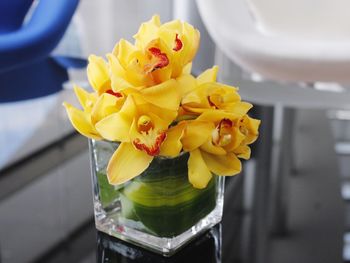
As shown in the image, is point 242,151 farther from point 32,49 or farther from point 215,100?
point 32,49

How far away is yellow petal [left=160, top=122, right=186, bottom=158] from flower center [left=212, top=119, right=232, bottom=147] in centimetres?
4

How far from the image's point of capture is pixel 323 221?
733mm

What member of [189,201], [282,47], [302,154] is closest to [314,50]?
[282,47]

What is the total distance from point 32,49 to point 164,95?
1.16 metres

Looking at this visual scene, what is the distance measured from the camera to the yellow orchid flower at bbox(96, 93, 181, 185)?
0.55m

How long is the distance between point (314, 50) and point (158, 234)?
1.15 metres

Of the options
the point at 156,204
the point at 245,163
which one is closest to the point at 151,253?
the point at 156,204

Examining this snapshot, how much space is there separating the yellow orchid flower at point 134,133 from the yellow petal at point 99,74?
0.20ft

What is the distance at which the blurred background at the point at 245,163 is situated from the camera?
2.17 ft

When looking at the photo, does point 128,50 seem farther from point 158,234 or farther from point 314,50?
point 314,50

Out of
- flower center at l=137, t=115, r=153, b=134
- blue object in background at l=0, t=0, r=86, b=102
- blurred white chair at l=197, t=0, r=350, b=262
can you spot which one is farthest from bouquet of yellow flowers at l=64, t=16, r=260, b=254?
blue object in background at l=0, t=0, r=86, b=102

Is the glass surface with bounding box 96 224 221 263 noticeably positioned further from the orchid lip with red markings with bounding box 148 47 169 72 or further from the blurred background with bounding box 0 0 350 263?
the orchid lip with red markings with bounding box 148 47 169 72

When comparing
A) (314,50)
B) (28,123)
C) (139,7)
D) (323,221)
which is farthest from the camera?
(139,7)

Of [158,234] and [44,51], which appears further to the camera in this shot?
[44,51]
